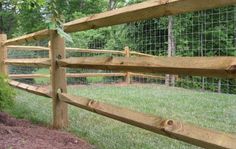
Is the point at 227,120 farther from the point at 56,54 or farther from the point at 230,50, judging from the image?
the point at 56,54

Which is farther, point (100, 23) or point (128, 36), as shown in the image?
point (128, 36)

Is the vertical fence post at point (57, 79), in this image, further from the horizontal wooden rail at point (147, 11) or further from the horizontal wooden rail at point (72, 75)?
the horizontal wooden rail at point (72, 75)

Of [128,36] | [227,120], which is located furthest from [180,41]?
[227,120]

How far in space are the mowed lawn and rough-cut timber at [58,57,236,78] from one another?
2.32ft

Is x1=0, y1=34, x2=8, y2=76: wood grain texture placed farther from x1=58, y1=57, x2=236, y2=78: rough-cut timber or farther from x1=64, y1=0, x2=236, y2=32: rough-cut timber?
x1=58, y1=57, x2=236, y2=78: rough-cut timber

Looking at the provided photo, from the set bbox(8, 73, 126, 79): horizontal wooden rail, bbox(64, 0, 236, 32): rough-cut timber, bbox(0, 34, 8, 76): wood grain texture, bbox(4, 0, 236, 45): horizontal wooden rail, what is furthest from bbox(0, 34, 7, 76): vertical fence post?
bbox(64, 0, 236, 32): rough-cut timber

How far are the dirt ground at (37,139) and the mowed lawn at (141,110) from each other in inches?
6.9

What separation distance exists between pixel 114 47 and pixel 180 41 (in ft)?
10.5

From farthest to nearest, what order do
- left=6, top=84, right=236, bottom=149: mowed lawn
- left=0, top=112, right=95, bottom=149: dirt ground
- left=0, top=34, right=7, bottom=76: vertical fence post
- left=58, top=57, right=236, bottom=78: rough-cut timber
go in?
1. left=0, top=34, right=7, bottom=76: vertical fence post
2. left=6, top=84, right=236, bottom=149: mowed lawn
3. left=0, top=112, right=95, bottom=149: dirt ground
4. left=58, top=57, right=236, bottom=78: rough-cut timber

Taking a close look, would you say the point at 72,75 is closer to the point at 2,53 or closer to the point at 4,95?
the point at 2,53

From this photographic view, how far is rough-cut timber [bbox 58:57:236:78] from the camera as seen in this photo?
6.24 ft

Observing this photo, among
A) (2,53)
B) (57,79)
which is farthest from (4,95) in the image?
(2,53)

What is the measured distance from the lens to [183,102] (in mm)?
6125

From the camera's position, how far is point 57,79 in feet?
12.9
